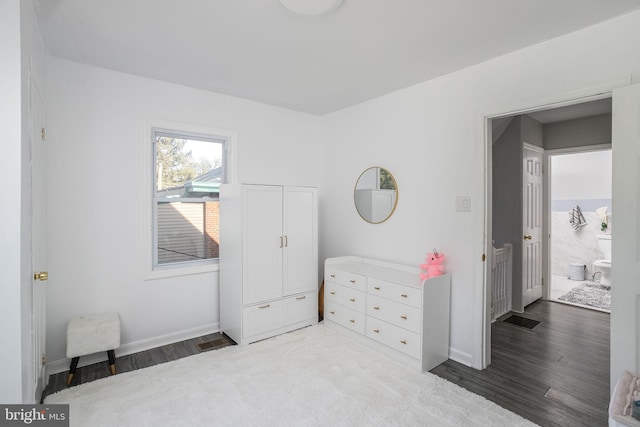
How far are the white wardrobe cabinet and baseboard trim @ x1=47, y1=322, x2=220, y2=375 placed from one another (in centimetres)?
21

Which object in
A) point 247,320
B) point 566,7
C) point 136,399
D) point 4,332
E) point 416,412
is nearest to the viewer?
point 4,332

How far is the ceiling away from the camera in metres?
1.98

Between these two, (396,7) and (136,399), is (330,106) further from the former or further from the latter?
(136,399)

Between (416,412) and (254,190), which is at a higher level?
(254,190)

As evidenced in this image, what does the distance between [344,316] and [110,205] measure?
257 centimetres

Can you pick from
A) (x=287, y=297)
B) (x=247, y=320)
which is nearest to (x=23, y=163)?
(x=247, y=320)

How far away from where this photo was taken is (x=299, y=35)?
2.31 metres

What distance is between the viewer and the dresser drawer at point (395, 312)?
2.75 metres

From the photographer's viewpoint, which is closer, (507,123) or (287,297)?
(287,297)

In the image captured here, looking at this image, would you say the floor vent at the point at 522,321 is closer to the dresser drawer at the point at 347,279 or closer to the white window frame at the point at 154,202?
the dresser drawer at the point at 347,279

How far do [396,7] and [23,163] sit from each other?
Answer: 2.25 metres

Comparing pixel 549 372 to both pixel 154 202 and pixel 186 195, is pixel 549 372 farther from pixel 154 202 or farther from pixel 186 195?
pixel 154 202

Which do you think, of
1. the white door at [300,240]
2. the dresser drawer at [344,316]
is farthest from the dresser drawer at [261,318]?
the dresser drawer at [344,316]

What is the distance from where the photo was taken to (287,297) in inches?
140
